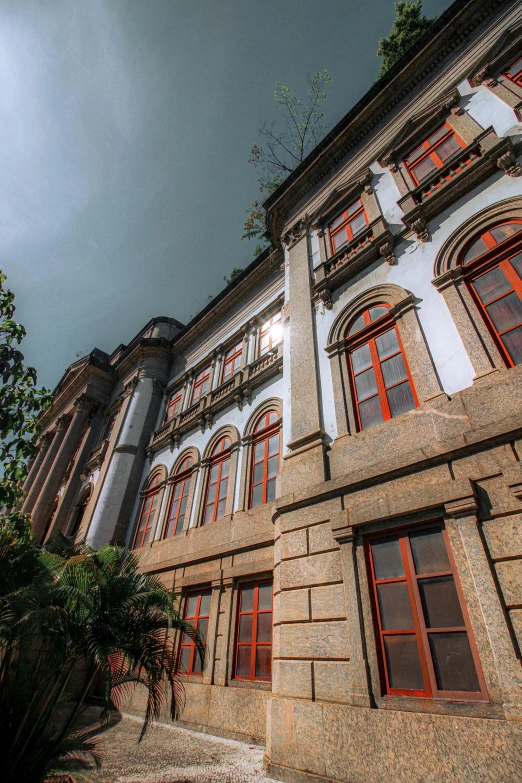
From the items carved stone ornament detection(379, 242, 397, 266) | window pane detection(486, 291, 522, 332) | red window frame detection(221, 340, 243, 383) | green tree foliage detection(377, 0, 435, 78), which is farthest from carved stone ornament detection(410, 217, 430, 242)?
green tree foliage detection(377, 0, 435, 78)

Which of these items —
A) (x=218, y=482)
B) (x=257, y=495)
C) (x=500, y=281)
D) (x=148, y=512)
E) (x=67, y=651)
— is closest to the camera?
(x=67, y=651)

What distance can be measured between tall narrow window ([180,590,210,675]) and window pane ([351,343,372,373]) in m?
6.57

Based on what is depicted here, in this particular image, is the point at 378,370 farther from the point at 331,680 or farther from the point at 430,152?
the point at 430,152

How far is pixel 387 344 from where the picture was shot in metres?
7.38

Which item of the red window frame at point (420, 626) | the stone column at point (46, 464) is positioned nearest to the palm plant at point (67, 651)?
the red window frame at point (420, 626)

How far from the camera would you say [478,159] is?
7324mm

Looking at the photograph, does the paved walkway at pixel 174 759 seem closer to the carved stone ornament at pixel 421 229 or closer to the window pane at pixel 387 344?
the window pane at pixel 387 344

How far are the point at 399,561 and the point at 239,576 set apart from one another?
15.3 feet

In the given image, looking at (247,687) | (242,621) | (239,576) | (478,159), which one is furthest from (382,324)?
(247,687)

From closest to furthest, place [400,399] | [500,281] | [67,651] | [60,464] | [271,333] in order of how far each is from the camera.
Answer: [67,651], [500,281], [400,399], [271,333], [60,464]

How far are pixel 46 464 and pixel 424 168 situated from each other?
22.5 m

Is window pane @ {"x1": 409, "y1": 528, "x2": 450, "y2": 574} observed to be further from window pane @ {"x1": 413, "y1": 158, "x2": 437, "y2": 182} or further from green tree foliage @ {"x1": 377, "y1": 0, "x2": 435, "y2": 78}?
green tree foliage @ {"x1": 377, "y1": 0, "x2": 435, "y2": 78}

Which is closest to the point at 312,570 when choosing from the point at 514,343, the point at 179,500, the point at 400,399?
the point at 400,399

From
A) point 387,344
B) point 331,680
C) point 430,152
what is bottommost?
point 331,680
